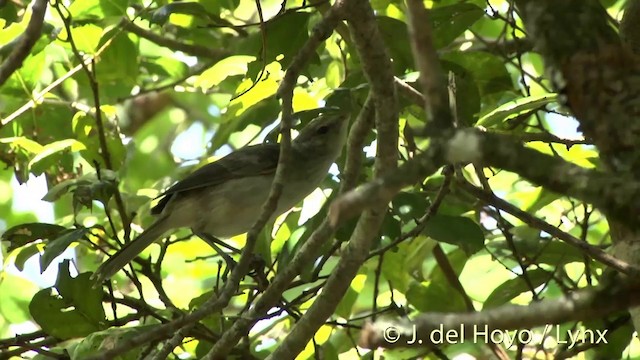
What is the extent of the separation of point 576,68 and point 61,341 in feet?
8.32

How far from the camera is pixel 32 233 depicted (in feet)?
11.5

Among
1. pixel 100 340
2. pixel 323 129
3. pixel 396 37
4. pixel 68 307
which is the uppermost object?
pixel 323 129

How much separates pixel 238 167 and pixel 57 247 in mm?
1399

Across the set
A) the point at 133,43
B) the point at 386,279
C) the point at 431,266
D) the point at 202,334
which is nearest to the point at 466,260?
the point at 386,279

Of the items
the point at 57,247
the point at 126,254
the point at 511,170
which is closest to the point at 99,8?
the point at 126,254

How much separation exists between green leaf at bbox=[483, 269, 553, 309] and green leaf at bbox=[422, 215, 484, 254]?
31cm

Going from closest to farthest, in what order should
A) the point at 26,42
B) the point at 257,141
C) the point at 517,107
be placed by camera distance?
the point at 26,42, the point at 517,107, the point at 257,141

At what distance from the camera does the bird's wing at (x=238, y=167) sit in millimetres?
4398

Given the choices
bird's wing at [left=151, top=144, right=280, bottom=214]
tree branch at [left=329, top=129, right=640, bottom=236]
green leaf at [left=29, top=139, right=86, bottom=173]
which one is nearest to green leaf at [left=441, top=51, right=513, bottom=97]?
bird's wing at [left=151, top=144, right=280, bottom=214]

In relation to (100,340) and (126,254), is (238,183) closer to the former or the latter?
(126,254)

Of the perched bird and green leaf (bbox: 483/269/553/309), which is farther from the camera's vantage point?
the perched bird

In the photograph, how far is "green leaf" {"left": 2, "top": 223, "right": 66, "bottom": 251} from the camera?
3496 mm

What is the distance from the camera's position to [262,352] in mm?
4023

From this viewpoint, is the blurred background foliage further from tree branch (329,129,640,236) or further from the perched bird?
tree branch (329,129,640,236)
